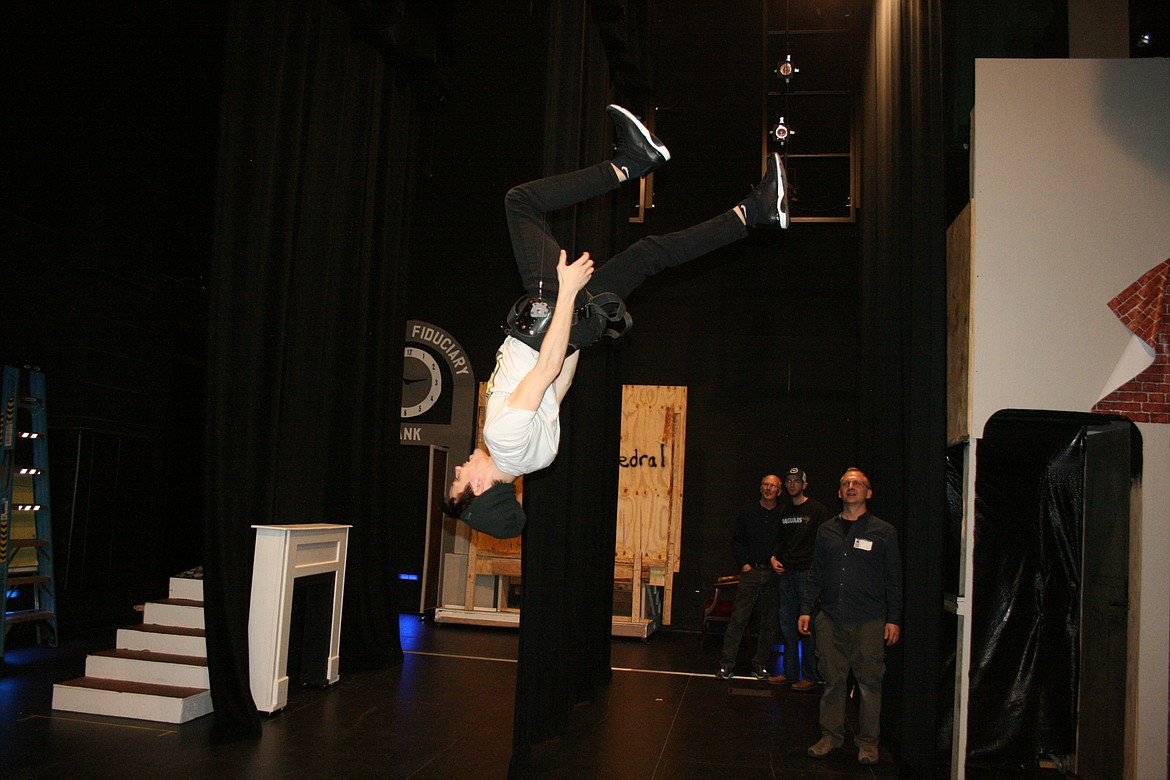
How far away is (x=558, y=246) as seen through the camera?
4062mm

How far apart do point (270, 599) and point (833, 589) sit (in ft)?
11.8

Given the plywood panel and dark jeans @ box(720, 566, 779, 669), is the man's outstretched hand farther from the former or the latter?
dark jeans @ box(720, 566, 779, 669)

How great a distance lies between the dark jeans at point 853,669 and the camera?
16.5 ft

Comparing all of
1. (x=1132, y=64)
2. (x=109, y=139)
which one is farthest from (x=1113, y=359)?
(x=109, y=139)

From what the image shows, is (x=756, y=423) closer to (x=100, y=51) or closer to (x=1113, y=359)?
(x=1113, y=359)

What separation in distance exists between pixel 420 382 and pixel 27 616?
4453mm

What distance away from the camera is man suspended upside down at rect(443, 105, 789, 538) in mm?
3562

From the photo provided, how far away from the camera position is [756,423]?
9273 millimetres

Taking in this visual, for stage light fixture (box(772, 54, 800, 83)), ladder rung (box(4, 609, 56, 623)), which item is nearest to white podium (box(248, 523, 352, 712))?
ladder rung (box(4, 609, 56, 623))

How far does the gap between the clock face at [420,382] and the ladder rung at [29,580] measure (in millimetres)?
3959

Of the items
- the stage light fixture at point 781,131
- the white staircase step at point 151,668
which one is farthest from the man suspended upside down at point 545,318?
the stage light fixture at point 781,131

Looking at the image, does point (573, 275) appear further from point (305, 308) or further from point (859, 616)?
point (305, 308)

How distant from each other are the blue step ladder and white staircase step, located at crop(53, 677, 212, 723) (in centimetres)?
184

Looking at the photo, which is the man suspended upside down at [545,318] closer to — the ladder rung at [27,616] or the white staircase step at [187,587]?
the white staircase step at [187,587]
